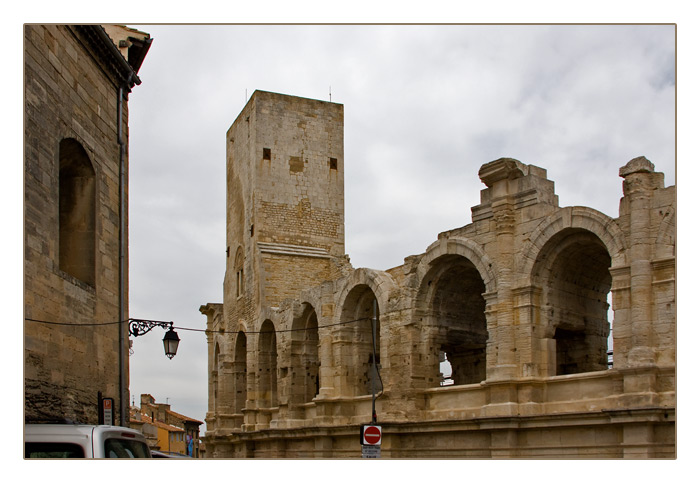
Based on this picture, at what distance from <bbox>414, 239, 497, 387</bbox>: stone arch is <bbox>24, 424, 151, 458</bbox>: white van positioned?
1150 centimetres

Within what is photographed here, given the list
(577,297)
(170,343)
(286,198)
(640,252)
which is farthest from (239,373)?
(640,252)

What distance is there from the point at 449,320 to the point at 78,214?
9797 millimetres

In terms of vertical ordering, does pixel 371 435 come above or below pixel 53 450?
below

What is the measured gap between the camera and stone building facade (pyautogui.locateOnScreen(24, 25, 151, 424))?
41.3 feet

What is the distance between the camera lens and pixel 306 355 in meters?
27.9

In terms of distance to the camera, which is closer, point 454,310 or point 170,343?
point 170,343

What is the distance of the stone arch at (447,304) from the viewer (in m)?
21.2

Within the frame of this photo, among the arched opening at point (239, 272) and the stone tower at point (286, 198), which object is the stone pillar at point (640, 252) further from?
the arched opening at point (239, 272)

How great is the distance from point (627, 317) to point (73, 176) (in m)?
9.76

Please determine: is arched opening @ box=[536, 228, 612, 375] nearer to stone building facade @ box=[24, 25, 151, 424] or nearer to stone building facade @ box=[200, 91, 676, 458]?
stone building facade @ box=[200, 91, 676, 458]

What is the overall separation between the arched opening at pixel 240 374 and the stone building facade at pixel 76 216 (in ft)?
52.8

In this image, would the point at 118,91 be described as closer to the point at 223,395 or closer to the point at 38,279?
the point at 38,279

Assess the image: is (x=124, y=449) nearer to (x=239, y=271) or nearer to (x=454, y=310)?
(x=454, y=310)

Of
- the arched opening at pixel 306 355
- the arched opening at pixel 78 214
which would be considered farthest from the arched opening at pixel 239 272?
the arched opening at pixel 78 214
